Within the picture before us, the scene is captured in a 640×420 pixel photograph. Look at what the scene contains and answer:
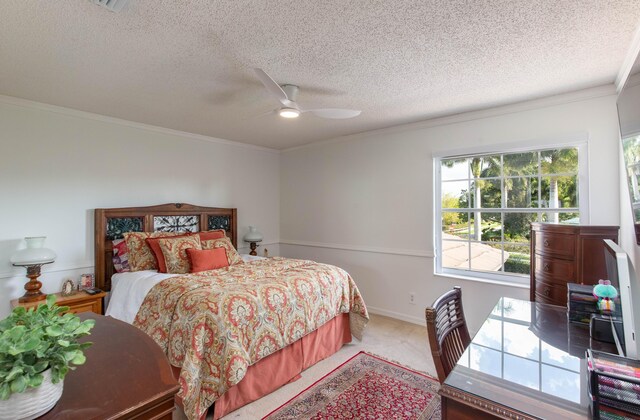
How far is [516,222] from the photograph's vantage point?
313 centimetres

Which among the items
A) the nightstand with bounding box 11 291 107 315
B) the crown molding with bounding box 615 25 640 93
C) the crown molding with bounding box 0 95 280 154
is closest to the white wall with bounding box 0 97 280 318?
the crown molding with bounding box 0 95 280 154

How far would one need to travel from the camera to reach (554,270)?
2264 millimetres

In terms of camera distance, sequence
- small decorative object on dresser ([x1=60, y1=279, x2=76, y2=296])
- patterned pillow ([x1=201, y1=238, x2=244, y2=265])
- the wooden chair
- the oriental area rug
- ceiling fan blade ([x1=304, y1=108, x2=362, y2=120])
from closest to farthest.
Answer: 1. the wooden chair
2. the oriental area rug
3. ceiling fan blade ([x1=304, y1=108, x2=362, y2=120])
4. small decorative object on dresser ([x1=60, y1=279, x2=76, y2=296])
5. patterned pillow ([x1=201, y1=238, x2=244, y2=265])

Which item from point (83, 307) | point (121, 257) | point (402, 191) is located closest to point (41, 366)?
point (83, 307)

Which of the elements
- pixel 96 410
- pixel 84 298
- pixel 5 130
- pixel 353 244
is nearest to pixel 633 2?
pixel 96 410

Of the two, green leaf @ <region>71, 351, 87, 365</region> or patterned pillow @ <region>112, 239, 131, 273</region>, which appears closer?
green leaf @ <region>71, 351, 87, 365</region>

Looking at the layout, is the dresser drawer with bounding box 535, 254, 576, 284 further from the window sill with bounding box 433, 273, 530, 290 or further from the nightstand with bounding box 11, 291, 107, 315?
the nightstand with bounding box 11, 291, 107, 315

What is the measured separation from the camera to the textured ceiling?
160 cm

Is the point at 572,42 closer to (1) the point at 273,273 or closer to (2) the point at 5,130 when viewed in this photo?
(1) the point at 273,273

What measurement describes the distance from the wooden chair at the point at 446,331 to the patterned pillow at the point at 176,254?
263cm

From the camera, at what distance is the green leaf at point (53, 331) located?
0.71 metres

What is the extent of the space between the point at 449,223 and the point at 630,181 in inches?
83.5

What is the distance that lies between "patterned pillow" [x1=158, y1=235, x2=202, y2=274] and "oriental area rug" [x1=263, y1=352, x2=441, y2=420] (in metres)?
1.74

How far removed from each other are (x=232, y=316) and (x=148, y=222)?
2.24 metres
